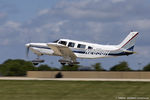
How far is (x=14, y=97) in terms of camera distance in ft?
91.9

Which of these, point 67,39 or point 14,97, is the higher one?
point 67,39

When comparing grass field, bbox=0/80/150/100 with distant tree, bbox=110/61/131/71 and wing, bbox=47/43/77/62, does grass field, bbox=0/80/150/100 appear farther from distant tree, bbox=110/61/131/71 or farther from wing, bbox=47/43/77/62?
distant tree, bbox=110/61/131/71

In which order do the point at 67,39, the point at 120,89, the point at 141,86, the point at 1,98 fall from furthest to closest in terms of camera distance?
the point at 67,39 → the point at 141,86 → the point at 120,89 → the point at 1,98

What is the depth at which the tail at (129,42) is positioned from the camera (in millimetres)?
44844

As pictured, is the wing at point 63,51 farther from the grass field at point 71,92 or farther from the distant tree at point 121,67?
the distant tree at point 121,67

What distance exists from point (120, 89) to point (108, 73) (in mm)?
15854

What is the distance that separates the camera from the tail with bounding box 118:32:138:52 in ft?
147

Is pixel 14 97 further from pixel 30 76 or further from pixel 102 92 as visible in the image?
pixel 30 76

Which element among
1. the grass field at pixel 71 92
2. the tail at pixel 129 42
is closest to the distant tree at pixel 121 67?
the tail at pixel 129 42

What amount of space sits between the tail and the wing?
6.09m

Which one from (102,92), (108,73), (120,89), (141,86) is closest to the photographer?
(102,92)

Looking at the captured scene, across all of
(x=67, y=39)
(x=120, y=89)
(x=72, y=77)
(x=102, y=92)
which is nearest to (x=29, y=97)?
(x=102, y=92)

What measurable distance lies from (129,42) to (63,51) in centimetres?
826

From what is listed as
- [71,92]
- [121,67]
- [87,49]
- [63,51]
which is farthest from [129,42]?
[121,67]
